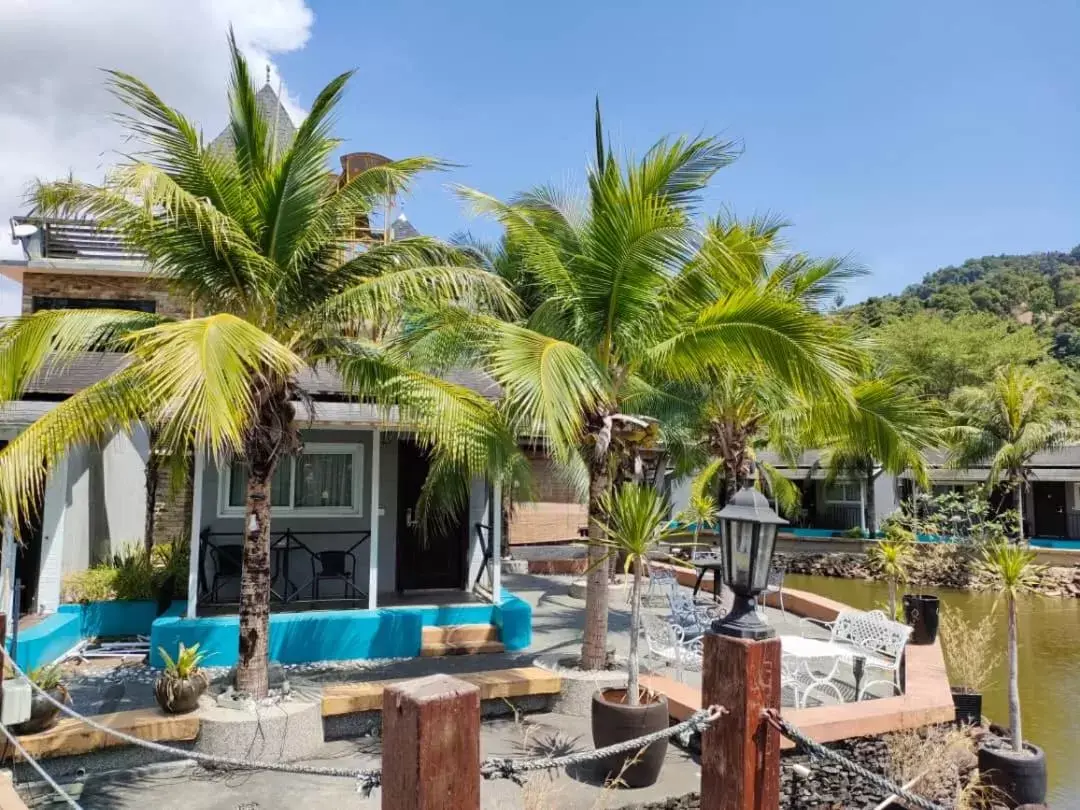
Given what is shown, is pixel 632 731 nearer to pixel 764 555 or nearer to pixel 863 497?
pixel 764 555

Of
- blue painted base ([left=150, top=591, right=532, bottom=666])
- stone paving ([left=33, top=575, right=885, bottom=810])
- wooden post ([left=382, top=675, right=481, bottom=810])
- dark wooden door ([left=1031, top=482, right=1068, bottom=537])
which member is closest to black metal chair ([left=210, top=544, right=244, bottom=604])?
blue painted base ([left=150, top=591, right=532, bottom=666])

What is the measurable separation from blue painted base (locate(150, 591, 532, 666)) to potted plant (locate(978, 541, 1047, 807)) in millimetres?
5308

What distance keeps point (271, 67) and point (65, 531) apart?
1169cm

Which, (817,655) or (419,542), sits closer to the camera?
(817,655)

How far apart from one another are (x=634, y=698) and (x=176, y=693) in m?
3.72

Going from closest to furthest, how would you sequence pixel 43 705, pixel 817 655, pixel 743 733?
1. pixel 743 733
2. pixel 43 705
3. pixel 817 655

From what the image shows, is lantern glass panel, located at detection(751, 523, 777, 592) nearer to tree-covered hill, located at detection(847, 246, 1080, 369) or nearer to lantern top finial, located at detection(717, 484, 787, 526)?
lantern top finial, located at detection(717, 484, 787, 526)

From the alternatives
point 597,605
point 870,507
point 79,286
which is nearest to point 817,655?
point 597,605

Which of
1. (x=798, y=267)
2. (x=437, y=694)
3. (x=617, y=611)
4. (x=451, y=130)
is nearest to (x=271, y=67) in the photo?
(x=451, y=130)

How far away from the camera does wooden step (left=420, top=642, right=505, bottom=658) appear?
925 cm

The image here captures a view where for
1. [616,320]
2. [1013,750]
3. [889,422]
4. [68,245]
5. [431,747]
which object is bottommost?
[1013,750]

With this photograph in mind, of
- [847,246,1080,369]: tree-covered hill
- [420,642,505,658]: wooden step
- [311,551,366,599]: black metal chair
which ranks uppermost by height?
[847,246,1080,369]: tree-covered hill

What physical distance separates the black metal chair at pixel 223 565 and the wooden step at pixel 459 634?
8.94ft

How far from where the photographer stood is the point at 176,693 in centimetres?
591
